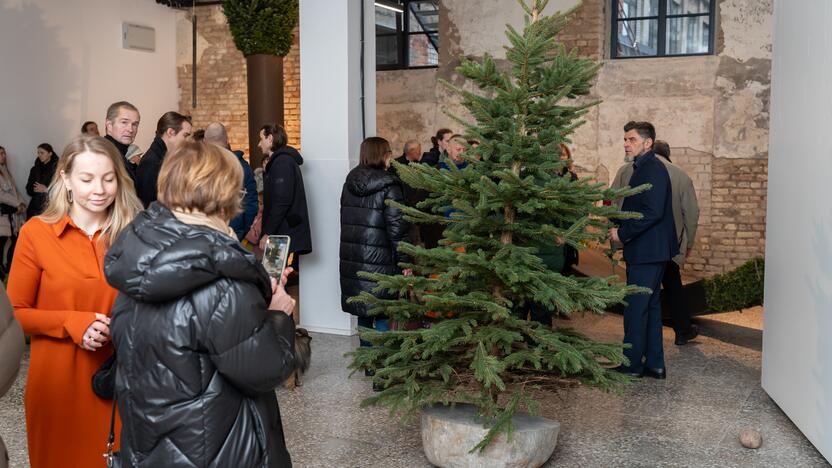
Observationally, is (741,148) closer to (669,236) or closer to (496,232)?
(669,236)

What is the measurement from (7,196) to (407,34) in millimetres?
6119

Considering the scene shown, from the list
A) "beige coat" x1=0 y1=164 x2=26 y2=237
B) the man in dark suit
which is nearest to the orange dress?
the man in dark suit

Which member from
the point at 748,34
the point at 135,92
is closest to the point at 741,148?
the point at 748,34

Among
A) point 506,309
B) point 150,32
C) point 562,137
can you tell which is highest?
point 150,32

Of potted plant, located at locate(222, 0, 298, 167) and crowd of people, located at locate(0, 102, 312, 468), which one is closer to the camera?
crowd of people, located at locate(0, 102, 312, 468)

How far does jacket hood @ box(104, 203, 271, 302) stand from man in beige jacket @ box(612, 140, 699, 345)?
483cm

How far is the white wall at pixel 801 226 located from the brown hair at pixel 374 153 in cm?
245

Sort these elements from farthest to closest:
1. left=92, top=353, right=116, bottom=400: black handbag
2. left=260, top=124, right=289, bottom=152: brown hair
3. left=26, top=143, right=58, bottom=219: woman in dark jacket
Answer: left=26, top=143, right=58, bottom=219: woman in dark jacket < left=260, top=124, right=289, bottom=152: brown hair < left=92, top=353, right=116, bottom=400: black handbag

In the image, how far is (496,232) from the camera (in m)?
4.19

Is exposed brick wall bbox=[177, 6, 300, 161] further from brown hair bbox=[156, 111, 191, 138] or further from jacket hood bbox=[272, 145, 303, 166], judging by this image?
brown hair bbox=[156, 111, 191, 138]

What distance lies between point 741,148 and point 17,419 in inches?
348

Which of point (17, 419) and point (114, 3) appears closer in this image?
point (17, 419)

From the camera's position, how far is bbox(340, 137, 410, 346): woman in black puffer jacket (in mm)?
5684

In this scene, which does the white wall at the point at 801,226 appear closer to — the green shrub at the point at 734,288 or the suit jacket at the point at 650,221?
the suit jacket at the point at 650,221
